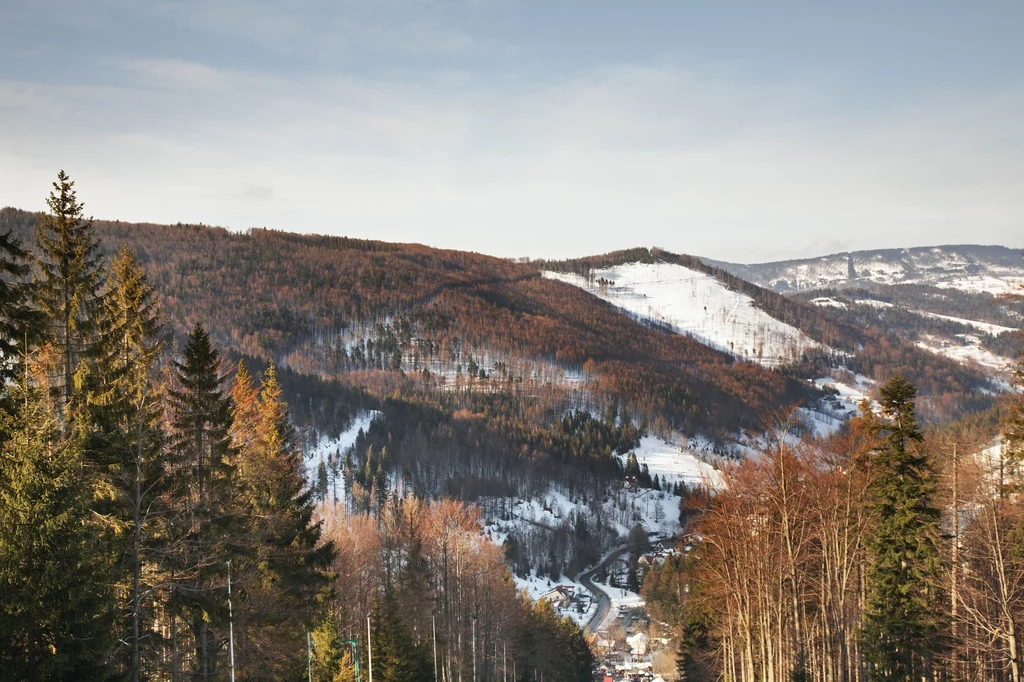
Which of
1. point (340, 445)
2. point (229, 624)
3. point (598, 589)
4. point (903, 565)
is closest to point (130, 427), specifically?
point (229, 624)

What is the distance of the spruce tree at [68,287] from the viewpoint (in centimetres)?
1986

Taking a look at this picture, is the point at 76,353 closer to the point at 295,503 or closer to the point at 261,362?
the point at 295,503

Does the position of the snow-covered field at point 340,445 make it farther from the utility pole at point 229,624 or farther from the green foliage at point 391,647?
the utility pole at point 229,624

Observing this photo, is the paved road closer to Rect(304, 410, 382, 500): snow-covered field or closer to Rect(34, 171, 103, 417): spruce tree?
Rect(304, 410, 382, 500): snow-covered field

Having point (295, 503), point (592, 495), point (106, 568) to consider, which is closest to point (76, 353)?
point (106, 568)

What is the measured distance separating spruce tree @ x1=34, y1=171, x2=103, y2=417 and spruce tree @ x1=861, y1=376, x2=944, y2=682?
26.0 m

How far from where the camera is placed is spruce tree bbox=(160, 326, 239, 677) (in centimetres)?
1814

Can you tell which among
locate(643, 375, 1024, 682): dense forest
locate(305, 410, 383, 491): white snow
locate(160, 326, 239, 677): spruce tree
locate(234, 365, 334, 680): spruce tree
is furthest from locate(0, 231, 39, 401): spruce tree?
locate(305, 410, 383, 491): white snow

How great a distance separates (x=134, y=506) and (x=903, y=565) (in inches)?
942

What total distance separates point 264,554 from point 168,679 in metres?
5.27

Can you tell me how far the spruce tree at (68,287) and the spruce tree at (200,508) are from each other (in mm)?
2649

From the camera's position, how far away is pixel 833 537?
84.7ft

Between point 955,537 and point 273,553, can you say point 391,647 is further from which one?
point 955,537

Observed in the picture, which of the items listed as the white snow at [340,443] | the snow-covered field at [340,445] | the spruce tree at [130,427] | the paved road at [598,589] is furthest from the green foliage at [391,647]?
the white snow at [340,443]
